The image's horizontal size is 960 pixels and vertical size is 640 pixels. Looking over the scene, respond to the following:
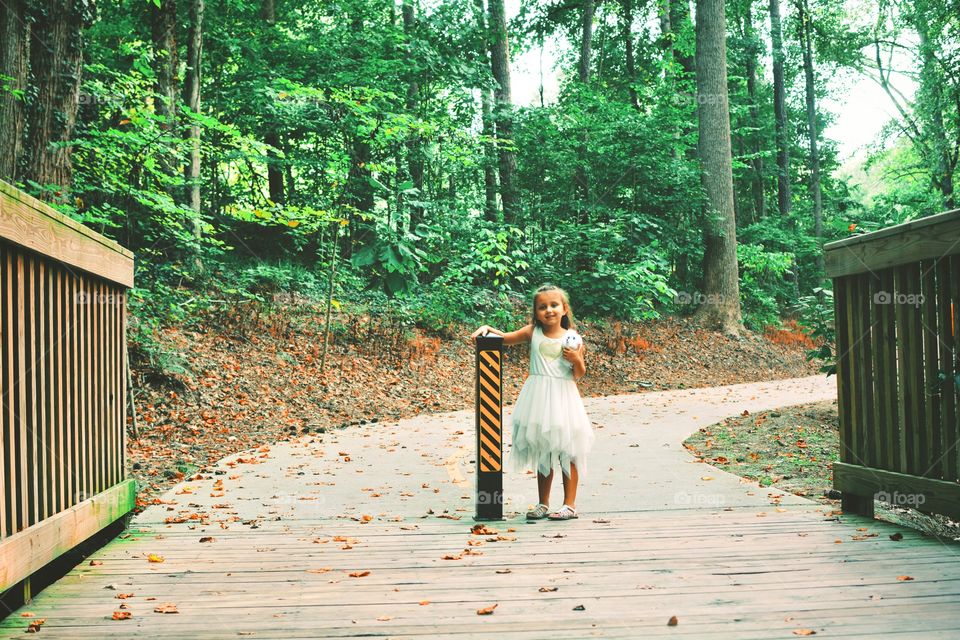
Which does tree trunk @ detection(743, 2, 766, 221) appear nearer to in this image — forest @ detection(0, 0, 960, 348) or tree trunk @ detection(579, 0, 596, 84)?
forest @ detection(0, 0, 960, 348)

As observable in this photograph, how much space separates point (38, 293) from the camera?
4102 millimetres

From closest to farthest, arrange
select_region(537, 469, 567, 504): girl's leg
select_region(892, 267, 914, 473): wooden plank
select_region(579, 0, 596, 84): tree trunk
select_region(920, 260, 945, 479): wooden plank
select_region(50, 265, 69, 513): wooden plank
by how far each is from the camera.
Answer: select_region(50, 265, 69, 513): wooden plank, select_region(920, 260, 945, 479): wooden plank, select_region(892, 267, 914, 473): wooden plank, select_region(537, 469, 567, 504): girl's leg, select_region(579, 0, 596, 84): tree trunk

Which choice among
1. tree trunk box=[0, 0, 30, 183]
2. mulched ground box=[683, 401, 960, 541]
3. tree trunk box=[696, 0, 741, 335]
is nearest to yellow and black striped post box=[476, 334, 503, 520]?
mulched ground box=[683, 401, 960, 541]

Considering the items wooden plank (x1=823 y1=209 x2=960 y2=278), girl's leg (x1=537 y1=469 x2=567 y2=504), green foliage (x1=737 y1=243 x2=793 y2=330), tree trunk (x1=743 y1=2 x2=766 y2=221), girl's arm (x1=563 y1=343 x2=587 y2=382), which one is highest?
tree trunk (x1=743 y1=2 x2=766 y2=221)

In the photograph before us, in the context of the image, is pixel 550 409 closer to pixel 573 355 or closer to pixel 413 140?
pixel 573 355

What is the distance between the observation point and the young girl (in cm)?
580

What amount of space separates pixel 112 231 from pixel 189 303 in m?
2.69

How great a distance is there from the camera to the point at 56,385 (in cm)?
436

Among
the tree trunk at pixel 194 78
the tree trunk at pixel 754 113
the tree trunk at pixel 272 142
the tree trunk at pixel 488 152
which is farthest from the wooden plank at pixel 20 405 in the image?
the tree trunk at pixel 754 113

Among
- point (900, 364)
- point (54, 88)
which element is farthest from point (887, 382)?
point (54, 88)

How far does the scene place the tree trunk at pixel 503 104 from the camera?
2155cm

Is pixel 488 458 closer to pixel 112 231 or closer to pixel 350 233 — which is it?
pixel 112 231

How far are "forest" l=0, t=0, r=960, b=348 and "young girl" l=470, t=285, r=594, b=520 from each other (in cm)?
601

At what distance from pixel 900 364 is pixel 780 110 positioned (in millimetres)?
30293
